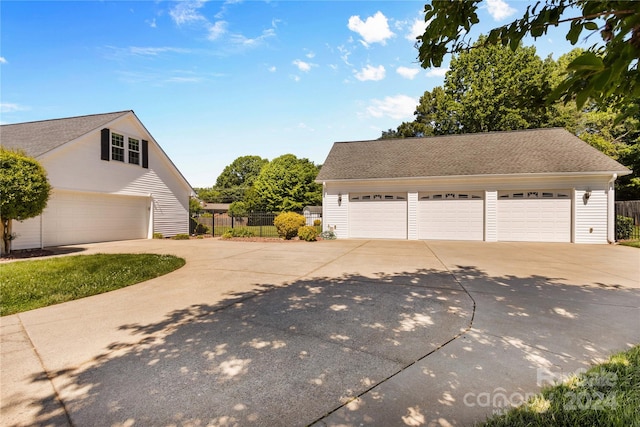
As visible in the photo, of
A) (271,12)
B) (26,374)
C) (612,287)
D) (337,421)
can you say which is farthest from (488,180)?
(26,374)

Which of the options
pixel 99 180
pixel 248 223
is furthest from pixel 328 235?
pixel 99 180

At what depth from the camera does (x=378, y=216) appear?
15195 millimetres

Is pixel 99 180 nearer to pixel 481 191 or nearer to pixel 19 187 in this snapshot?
pixel 19 187

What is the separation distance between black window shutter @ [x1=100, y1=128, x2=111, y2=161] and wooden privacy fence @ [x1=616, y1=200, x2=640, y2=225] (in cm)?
2622

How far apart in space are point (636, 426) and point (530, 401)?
562 mm

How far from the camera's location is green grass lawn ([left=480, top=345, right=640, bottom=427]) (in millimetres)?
1953

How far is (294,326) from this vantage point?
12.2 feet

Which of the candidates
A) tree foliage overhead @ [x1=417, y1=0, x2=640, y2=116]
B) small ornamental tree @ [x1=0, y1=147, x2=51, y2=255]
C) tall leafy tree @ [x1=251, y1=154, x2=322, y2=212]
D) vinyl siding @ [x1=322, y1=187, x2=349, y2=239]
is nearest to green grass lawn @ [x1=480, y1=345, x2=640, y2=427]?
tree foliage overhead @ [x1=417, y1=0, x2=640, y2=116]

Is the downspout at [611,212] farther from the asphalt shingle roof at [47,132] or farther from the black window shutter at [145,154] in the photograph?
the asphalt shingle roof at [47,132]

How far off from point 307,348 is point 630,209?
20.0m

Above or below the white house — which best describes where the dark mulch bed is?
below

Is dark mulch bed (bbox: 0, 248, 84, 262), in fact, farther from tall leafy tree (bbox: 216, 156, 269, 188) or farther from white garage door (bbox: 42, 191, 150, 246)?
tall leafy tree (bbox: 216, 156, 269, 188)

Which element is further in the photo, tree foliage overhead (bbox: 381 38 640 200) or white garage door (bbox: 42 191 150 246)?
tree foliage overhead (bbox: 381 38 640 200)

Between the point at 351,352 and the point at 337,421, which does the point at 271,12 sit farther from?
the point at 337,421
